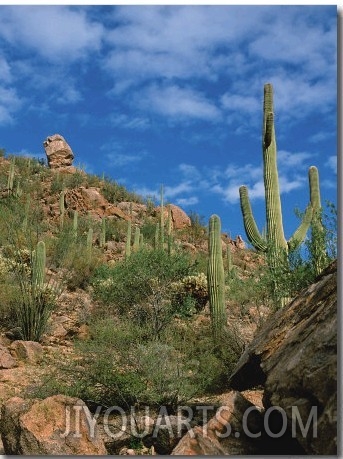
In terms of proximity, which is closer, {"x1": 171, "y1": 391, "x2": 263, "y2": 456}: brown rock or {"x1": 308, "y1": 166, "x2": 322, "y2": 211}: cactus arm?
Answer: {"x1": 171, "y1": 391, "x2": 263, "y2": 456}: brown rock

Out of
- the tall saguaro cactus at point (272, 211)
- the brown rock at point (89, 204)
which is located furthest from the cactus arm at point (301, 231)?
the brown rock at point (89, 204)

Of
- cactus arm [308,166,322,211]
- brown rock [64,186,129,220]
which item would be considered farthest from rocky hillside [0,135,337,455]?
brown rock [64,186,129,220]

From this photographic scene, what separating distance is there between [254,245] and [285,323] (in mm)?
4102

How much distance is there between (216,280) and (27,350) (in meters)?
4.06

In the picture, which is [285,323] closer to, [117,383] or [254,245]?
[117,383]

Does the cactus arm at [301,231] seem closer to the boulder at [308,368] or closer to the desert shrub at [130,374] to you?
the desert shrub at [130,374]

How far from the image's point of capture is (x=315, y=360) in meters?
4.21

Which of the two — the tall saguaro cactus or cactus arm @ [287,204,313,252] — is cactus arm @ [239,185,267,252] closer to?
the tall saguaro cactus

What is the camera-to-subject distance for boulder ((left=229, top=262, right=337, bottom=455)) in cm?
391

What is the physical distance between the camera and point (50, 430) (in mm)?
5457

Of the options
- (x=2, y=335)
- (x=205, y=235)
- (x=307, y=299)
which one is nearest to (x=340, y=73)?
(x=307, y=299)

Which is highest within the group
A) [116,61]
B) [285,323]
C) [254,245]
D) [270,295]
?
[116,61]

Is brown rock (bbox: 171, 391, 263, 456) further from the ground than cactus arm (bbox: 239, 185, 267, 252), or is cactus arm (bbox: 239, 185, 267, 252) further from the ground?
cactus arm (bbox: 239, 185, 267, 252)

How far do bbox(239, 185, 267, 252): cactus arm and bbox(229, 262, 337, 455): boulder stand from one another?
3784mm
